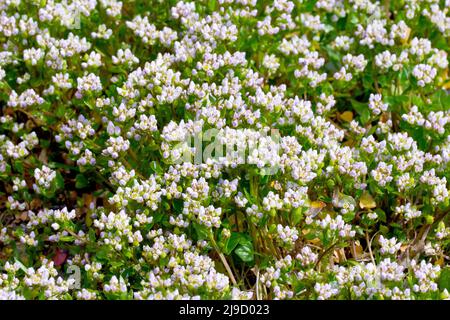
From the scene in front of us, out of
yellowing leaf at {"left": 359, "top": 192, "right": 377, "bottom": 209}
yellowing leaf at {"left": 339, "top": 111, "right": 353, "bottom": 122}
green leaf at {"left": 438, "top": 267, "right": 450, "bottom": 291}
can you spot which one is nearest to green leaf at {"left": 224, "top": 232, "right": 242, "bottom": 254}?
yellowing leaf at {"left": 359, "top": 192, "right": 377, "bottom": 209}

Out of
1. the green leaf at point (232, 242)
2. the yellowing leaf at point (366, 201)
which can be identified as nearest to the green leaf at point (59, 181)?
the green leaf at point (232, 242)

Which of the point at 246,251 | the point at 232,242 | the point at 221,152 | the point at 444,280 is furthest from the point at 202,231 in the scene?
the point at 444,280

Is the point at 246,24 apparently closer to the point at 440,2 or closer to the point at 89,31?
the point at 89,31

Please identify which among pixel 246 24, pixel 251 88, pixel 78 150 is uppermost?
pixel 246 24

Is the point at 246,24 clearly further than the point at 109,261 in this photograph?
Yes

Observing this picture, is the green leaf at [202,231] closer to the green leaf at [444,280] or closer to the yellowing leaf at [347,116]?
the green leaf at [444,280]

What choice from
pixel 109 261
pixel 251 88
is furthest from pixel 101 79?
pixel 109 261
